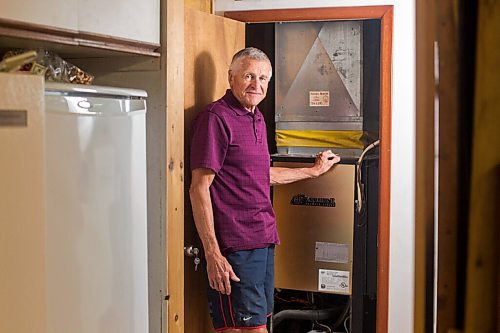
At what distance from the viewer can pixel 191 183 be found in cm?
249

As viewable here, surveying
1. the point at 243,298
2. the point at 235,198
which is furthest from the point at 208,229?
the point at 243,298

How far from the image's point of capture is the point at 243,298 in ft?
8.29

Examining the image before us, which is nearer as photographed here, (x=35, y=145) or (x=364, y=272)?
(x=35, y=145)

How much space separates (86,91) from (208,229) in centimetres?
100

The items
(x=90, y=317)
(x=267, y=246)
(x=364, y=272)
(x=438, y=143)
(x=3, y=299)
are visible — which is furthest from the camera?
(x=364, y=272)

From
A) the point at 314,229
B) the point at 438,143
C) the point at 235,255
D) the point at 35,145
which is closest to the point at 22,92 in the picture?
the point at 35,145

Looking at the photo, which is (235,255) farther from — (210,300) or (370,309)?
(370,309)

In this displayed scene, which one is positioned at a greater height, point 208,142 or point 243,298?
point 208,142

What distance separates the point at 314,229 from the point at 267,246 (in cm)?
69

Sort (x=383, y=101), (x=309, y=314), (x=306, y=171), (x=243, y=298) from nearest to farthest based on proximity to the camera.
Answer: (x=243, y=298)
(x=383, y=101)
(x=306, y=171)
(x=309, y=314)

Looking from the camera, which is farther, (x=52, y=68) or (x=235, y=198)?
(x=235, y=198)

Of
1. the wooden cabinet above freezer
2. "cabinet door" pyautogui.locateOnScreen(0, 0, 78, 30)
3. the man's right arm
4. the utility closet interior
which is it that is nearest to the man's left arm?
the utility closet interior

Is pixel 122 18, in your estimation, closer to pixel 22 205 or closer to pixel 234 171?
pixel 22 205

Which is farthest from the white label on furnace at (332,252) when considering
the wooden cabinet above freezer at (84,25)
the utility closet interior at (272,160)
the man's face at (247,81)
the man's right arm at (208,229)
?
the wooden cabinet above freezer at (84,25)
